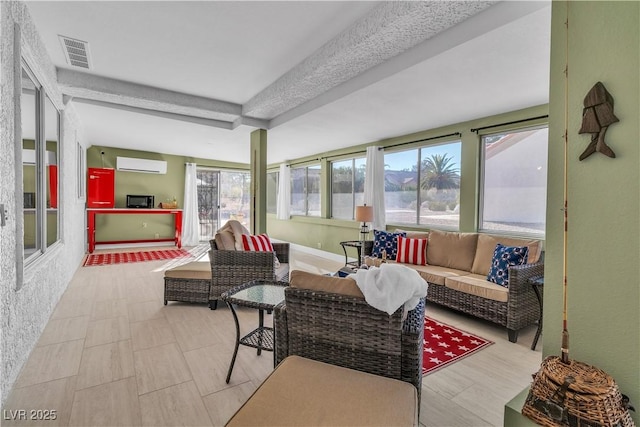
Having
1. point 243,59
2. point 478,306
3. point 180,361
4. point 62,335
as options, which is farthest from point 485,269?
point 62,335

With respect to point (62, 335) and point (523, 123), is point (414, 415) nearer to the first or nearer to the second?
point (62, 335)

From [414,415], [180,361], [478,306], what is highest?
[414,415]

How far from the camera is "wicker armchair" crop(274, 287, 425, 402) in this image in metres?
1.47

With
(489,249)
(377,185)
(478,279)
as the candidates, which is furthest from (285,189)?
(478,279)

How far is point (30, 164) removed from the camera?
2338 millimetres

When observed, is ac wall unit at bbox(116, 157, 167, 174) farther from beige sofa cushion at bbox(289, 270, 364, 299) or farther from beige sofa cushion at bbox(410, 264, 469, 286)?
beige sofa cushion at bbox(289, 270, 364, 299)

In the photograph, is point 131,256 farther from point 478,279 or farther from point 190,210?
point 478,279

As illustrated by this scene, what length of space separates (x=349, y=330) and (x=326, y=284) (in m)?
0.25

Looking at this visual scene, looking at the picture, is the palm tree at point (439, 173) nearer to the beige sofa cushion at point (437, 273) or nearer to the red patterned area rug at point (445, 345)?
the beige sofa cushion at point (437, 273)

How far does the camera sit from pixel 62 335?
2.59 meters

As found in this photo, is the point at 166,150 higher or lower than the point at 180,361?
higher

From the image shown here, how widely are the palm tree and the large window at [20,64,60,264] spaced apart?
15.2 feet

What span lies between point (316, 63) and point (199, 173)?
6337 mm

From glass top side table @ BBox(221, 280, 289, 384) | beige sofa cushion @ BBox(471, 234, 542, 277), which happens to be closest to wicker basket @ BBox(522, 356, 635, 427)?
glass top side table @ BBox(221, 280, 289, 384)
